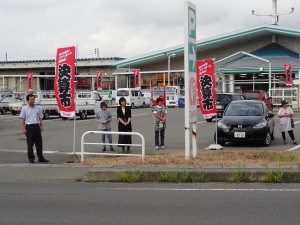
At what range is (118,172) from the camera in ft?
34.8

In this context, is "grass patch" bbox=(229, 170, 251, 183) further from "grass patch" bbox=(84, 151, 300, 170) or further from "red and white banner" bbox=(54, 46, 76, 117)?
"red and white banner" bbox=(54, 46, 76, 117)

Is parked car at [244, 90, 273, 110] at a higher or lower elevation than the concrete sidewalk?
higher

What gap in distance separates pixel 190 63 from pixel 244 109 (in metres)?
6.49

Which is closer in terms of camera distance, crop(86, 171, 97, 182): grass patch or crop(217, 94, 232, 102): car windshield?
crop(86, 171, 97, 182): grass patch

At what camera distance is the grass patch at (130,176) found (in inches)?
408

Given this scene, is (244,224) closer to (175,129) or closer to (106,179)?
(106,179)

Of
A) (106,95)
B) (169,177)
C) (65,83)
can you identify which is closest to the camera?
(169,177)

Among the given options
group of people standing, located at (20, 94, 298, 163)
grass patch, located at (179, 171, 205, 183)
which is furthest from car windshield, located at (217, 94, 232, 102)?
grass patch, located at (179, 171, 205, 183)

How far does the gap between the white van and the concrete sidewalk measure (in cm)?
3783

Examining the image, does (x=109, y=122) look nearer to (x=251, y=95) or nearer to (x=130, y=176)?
(x=130, y=176)

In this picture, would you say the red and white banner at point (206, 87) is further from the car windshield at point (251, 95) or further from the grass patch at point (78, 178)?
the car windshield at point (251, 95)

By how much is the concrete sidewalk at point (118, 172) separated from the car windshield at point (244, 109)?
23.2ft

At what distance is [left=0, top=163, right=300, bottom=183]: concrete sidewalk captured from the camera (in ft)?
33.4

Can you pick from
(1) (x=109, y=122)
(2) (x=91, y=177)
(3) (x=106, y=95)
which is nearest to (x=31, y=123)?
(2) (x=91, y=177)
